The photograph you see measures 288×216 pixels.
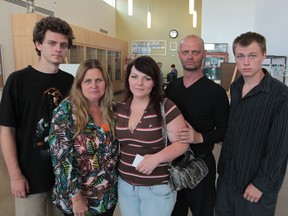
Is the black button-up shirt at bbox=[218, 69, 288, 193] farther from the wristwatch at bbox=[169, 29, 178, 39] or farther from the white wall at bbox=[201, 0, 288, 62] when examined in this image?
the wristwatch at bbox=[169, 29, 178, 39]

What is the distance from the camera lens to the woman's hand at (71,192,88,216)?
1.35 metres

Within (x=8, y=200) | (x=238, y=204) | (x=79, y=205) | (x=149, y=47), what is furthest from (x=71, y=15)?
(x=238, y=204)

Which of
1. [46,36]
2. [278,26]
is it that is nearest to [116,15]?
[278,26]

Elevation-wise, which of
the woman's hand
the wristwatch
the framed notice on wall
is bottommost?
the woman's hand

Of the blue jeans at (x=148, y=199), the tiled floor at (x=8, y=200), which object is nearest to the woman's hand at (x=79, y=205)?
the blue jeans at (x=148, y=199)

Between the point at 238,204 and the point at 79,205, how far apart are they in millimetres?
1007

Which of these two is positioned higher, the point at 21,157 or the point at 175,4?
the point at 175,4

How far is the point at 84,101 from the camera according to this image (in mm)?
1419

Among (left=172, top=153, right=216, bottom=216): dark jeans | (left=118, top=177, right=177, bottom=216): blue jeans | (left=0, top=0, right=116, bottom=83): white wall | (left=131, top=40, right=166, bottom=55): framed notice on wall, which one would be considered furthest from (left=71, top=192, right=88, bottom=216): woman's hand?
(left=131, top=40, right=166, bottom=55): framed notice on wall

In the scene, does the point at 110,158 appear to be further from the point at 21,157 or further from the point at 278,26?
the point at 278,26

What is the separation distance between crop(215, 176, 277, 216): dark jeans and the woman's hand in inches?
36.3

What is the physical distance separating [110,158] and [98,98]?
364mm

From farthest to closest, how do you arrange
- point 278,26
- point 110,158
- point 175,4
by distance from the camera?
point 175,4 → point 278,26 → point 110,158

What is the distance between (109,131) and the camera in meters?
1.42
